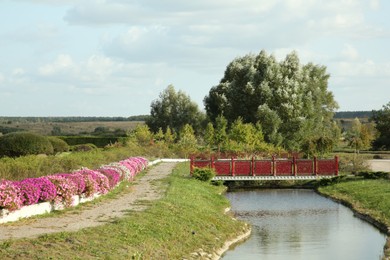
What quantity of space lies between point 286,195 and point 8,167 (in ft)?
54.0

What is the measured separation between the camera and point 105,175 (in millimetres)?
27016

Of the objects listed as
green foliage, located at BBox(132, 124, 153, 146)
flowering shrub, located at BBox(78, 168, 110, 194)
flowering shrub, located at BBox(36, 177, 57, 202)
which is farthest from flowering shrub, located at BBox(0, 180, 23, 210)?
green foliage, located at BBox(132, 124, 153, 146)

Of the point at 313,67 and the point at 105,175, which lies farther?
the point at 313,67

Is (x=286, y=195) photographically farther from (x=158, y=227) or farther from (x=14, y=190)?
(x=14, y=190)

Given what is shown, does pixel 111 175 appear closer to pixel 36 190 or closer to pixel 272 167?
pixel 36 190

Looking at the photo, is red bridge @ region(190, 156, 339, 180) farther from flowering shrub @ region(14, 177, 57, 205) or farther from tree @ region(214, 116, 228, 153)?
flowering shrub @ region(14, 177, 57, 205)

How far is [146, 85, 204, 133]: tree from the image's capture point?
83812mm

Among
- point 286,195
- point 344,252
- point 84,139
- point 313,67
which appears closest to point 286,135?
point 313,67

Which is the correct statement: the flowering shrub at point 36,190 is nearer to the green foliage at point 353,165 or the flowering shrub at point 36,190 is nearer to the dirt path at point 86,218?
the dirt path at point 86,218

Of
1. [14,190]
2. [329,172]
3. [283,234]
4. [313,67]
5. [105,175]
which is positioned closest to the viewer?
[14,190]

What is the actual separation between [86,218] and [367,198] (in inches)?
607

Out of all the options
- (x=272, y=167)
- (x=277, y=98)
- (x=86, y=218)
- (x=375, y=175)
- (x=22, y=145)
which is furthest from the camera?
(x=277, y=98)

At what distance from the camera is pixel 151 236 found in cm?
1783

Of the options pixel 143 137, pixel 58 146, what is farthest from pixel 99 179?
pixel 143 137
